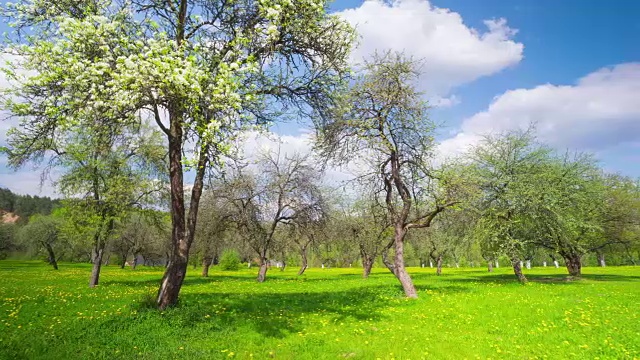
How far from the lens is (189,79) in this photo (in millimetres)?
8820

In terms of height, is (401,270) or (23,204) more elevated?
(23,204)

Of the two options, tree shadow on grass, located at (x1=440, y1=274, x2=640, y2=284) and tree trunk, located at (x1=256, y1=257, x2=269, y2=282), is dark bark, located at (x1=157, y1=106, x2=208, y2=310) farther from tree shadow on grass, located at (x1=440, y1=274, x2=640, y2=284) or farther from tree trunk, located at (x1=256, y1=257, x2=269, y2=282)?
tree shadow on grass, located at (x1=440, y1=274, x2=640, y2=284)

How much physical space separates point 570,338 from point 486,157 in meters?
23.6

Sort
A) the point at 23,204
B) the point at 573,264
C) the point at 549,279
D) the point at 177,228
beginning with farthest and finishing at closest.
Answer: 1. the point at 23,204
2. the point at 573,264
3. the point at 549,279
4. the point at 177,228

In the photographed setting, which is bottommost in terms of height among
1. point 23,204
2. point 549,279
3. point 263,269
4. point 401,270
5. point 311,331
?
point 311,331

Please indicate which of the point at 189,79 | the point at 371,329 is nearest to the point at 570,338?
the point at 371,329

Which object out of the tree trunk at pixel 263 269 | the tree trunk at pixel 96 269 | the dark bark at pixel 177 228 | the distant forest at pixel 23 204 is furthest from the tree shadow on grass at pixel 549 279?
the distant forest at pixel 23 204

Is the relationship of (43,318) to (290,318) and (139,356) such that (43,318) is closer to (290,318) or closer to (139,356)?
(139,356)

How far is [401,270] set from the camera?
63.1 ft

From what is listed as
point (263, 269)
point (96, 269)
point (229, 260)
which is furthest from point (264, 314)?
point (229, 260)

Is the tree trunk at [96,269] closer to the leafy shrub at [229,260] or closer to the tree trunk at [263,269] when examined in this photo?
Result: the tree trunk at [263,269]

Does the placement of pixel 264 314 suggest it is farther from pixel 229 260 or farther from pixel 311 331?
pixel 229 260

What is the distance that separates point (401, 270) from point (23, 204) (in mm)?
206626

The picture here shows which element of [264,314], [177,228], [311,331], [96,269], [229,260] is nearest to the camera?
[311,331]
